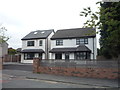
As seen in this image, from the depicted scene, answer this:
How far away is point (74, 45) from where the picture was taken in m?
30.2

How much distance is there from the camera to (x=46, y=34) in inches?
1359

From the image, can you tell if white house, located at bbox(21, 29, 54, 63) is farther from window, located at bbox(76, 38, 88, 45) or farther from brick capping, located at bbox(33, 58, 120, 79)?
brick capping, located at bbox(33, 58, 120, 79)

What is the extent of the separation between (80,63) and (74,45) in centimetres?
1455

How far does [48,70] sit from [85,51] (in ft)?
39.0

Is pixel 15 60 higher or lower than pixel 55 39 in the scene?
lower

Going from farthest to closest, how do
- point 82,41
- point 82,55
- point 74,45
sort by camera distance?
point 74,45 → point 82,41 → point 82,55

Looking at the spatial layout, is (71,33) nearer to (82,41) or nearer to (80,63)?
(82,41)

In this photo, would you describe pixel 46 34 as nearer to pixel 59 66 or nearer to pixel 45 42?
pixel 45 42

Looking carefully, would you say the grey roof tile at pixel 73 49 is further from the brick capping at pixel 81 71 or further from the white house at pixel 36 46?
the brick capping at pixel 81 71

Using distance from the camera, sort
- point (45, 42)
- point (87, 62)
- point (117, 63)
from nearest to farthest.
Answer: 1. point (117, 63)
2. point (87, 62)
3. point (45, 42)

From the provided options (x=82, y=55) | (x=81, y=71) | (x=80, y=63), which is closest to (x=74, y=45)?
(x=82, y=55)

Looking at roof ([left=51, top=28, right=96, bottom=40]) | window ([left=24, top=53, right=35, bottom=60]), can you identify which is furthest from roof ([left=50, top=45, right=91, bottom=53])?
window ([left=24, top=53, right=35, bottom=60])

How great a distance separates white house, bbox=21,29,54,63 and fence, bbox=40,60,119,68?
15.2 meters

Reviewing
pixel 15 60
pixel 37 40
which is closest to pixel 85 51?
pixel 37 40
